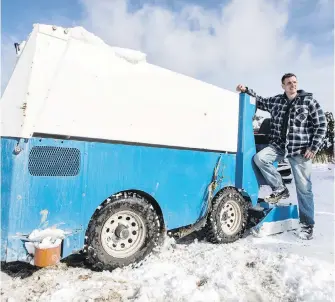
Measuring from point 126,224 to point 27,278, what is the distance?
0.95 meters

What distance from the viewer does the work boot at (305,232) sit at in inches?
159

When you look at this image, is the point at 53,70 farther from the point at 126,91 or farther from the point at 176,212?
the point at 176,212

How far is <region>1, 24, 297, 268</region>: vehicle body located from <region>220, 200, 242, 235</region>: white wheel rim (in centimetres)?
20

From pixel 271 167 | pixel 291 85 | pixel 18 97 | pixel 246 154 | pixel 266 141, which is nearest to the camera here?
pixel 18 97

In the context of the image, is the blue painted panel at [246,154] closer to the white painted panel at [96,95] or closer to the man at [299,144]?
the man at [299,144]

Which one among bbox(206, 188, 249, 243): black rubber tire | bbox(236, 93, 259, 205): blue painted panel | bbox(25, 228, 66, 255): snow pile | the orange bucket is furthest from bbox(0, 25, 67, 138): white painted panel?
bbox(236, 93, 259, 205): blue painted panel

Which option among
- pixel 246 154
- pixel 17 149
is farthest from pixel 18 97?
pixel 246 154

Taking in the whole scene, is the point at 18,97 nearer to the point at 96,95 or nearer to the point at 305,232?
the point at 96,95

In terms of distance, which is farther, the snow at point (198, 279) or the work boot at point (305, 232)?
the work boot at point (305, 232)

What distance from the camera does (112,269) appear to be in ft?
9.18

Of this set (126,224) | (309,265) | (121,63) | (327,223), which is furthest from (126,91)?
(327,223)

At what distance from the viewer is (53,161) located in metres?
2.42

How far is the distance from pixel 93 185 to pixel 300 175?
9.91 ft

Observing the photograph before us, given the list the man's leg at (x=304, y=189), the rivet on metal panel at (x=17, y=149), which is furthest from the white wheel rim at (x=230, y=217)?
the rivet on metal panel at (x=17, y=149)
